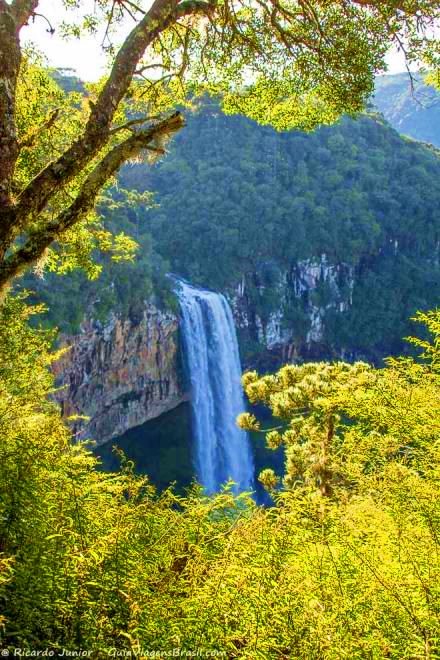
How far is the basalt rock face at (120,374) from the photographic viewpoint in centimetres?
2447

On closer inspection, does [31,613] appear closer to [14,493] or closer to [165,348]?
[14,493]

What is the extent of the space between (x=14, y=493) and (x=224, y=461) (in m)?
29.0

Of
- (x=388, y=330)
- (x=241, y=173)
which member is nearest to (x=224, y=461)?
(x=388, y=330)

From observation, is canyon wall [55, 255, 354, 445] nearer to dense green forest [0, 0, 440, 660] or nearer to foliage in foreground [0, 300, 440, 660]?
dense green forest [0, 0, 440, 660]

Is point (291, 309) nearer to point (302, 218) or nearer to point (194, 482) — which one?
point (302, 218)

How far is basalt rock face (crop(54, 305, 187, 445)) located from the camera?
24469mm

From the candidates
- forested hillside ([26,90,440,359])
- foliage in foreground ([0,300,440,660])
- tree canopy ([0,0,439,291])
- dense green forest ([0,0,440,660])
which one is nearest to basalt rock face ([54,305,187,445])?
forested hillside ([26,90,440,359])

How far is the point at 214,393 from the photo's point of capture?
99.7 feet

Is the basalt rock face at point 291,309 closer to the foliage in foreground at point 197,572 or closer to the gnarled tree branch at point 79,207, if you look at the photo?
the gnarled tree branch at point 79,207

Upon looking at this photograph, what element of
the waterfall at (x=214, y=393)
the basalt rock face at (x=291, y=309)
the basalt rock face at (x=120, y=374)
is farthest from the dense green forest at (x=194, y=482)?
the basalt rock face at (x=291, y=309)

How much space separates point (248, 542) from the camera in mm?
2299

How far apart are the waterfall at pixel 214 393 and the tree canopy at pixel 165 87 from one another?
23826 millimetres

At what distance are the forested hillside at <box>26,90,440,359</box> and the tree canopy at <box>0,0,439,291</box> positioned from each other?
29677 mm

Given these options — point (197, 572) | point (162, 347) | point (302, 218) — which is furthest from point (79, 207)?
point (302, 218)
